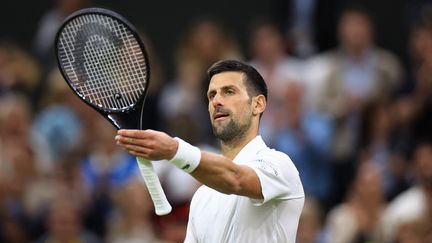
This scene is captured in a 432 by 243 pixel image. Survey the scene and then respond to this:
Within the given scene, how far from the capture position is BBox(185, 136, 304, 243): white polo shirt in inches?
244

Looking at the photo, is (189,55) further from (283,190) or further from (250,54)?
(283,190)

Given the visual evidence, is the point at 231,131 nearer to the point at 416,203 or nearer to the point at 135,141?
the point at 135,141

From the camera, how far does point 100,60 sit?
21.4 ft

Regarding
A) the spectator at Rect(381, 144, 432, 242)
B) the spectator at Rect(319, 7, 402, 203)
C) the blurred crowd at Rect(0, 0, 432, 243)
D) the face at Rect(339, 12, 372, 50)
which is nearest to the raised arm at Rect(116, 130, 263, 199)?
the blurred crowd at Rect(0, 0, 432, 243)

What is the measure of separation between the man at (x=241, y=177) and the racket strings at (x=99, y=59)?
1.50 ft

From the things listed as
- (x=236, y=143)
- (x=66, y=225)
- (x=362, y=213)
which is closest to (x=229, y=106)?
(x=236, y=143)

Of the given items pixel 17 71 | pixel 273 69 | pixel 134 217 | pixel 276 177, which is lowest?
pixel 134 217

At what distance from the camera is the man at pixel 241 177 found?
19.3 ft

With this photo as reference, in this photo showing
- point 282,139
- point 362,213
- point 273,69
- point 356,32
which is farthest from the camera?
point 273,69

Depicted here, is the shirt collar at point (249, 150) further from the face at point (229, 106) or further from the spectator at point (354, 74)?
the spectator at point (354, 74)

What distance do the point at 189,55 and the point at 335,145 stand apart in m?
2.36

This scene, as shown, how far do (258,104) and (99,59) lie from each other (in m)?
0.92

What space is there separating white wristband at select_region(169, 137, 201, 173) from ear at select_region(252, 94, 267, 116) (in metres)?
0.86

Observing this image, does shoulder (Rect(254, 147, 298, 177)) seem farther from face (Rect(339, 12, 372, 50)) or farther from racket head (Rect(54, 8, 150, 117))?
face (Rect(339, 12, 372, 50))
